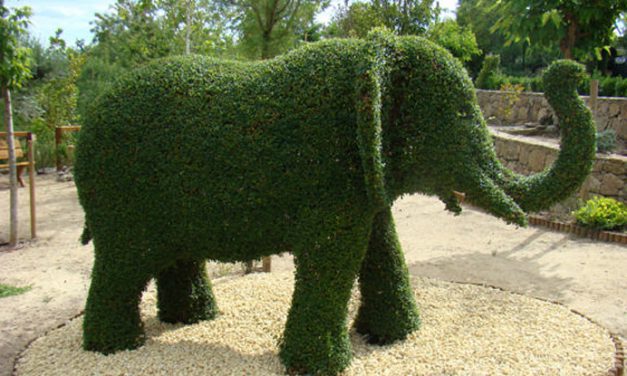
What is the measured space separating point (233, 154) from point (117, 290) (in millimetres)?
1410

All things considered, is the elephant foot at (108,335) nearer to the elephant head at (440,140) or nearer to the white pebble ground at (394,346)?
the white pebble ground at (394,346)

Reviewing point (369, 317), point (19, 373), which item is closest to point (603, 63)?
point (369, 317)

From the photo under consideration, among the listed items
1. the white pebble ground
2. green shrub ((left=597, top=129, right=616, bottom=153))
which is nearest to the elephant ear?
the white pebble ground

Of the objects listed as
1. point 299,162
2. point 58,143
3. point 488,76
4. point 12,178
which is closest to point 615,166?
point 299,162

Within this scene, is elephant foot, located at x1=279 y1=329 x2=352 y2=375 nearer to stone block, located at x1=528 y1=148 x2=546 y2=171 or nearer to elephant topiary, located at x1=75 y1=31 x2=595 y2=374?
elephant topiary, located at x1=75 y1=31 x2=595 y2=374

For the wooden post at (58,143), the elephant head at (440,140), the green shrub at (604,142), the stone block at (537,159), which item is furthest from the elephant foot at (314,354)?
the wooden post at (58,143)

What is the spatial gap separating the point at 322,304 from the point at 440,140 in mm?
1331

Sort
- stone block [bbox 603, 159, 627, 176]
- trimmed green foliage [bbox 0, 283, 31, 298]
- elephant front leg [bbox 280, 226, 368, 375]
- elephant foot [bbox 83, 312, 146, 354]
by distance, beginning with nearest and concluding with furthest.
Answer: elephant front leg [bbox 280, 226, 368, 375], elephant foot [bbox 83, 312, 146, 354], trimmed green foliage [bbox 0, 283, 31, 298], stone block [bbox 603, 159, 627, 176]

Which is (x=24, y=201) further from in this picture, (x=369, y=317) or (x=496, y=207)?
(x=496, y=207)

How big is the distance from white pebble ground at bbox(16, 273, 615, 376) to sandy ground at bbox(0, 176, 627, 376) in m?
0.69

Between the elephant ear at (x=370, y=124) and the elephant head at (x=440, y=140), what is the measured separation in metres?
0.04

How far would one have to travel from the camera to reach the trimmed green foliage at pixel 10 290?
6.79m

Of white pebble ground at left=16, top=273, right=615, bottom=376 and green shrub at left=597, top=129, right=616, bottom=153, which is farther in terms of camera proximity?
green shrub at left=597, top=129, right=616, bottom=153

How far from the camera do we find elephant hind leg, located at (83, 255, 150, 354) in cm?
439
